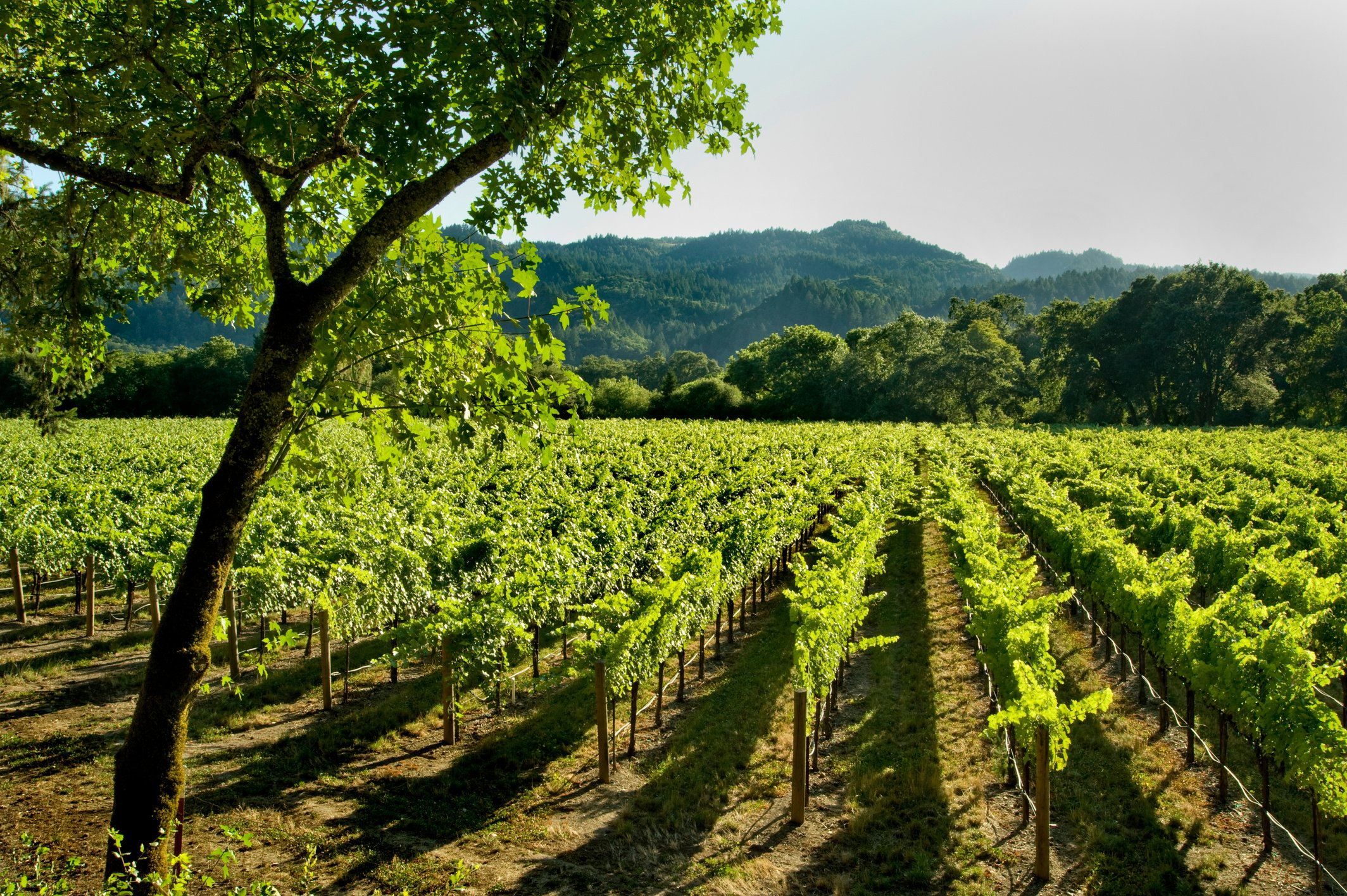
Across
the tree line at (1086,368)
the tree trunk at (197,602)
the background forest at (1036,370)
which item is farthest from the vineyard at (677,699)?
the background forest at (1036,370)

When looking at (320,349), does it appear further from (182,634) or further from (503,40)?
(503,40)

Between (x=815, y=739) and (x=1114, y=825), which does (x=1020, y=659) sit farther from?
(x=815, y=739)

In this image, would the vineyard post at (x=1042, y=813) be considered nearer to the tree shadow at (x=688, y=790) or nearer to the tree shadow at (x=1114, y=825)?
the tree shadow at (x=1114, y=825)

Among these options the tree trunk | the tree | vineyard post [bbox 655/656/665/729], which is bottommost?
vineyard post [bbox 655/656/665/729]

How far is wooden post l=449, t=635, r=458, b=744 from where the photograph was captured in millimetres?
8773

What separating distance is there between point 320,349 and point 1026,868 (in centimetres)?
776

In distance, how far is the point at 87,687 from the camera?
10.4 metres

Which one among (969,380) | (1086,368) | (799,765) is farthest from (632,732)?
(1086,368)

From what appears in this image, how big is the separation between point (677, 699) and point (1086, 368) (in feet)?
211

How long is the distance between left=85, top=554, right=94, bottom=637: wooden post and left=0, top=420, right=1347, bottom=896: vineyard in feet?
0.41

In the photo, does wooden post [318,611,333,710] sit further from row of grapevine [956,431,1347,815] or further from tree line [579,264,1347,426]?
tree line [579,264,1347,426]

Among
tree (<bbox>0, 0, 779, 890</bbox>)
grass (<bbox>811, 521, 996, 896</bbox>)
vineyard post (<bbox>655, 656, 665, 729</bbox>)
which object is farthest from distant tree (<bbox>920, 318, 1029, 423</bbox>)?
tree (<bbox>0, 0, 779, 890</bbox>)

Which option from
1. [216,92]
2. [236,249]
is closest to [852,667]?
[236,249]

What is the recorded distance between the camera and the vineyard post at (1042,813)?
21.6 ft
